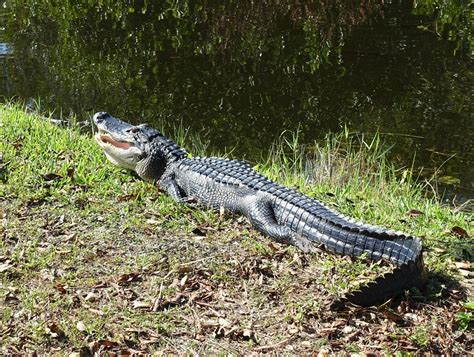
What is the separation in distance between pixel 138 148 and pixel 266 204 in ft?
5.11

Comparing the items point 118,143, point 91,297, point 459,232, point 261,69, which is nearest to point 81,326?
point 91,297

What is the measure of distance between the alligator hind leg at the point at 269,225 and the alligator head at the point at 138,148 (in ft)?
3.87

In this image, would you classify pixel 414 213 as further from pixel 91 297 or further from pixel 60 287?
pixel 60 287

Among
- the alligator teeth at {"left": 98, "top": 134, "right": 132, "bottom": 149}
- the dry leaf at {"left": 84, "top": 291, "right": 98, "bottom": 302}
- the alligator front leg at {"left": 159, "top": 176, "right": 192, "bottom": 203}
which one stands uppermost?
the dry leaf at {"left": 84, "top": 291, "right": 98, "bottom": 302}

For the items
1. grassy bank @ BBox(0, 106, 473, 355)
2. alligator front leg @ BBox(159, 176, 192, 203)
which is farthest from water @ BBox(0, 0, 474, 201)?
grassy bank @ BBox(0, 106, 473, 355)

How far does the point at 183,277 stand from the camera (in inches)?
165

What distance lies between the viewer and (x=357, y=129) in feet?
28.7

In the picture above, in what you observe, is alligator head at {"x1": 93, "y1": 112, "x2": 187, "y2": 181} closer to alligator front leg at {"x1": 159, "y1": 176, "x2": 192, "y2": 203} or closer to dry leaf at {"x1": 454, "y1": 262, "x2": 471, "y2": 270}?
alligator front leg at {"x1": 159, "y1": 176, "x2": 192, "y2": 203}

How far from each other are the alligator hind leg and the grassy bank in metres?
0.09

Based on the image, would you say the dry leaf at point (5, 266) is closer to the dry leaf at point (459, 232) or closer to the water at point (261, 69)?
the dry leaf at point (459, 232)

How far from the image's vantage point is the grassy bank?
12.0 ft

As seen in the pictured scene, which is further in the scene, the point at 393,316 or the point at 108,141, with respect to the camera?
the point at 108,141

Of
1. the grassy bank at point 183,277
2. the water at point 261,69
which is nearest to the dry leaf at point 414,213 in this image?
the grassy bank at point 183,277

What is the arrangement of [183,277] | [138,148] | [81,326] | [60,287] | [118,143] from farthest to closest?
[118,143], [138,148], [183,277], [60,287], [81,326]
